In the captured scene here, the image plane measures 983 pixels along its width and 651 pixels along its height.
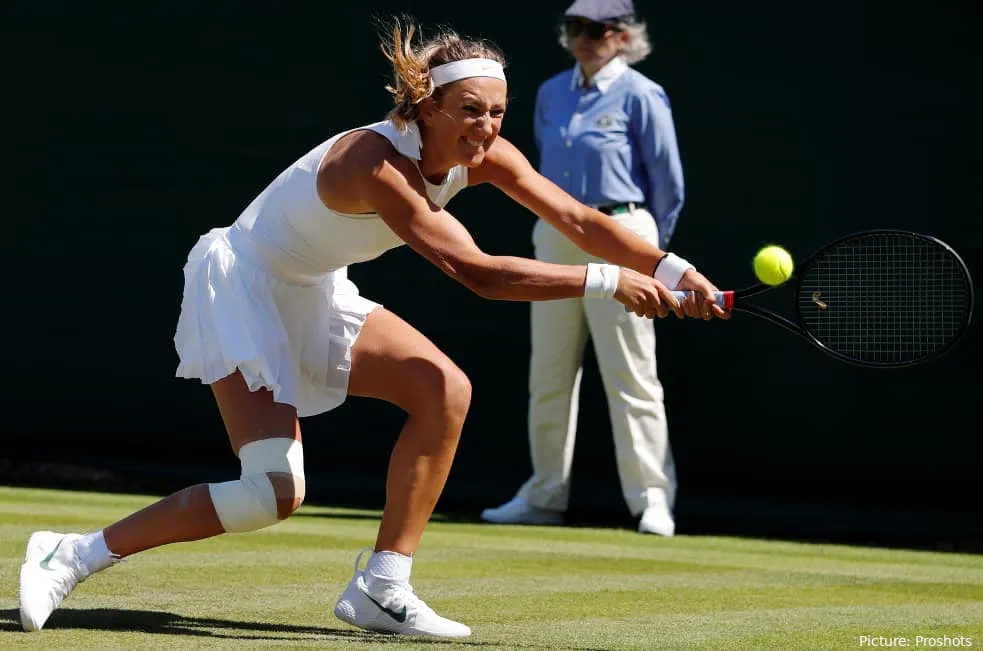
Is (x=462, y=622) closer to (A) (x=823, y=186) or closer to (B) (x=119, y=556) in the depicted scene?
(B) (x=119, y=556)

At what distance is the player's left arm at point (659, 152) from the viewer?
6.86 m

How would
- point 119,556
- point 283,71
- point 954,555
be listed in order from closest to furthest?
point 119,556 < point 954,555 < point 283,71

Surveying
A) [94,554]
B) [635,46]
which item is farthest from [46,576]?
[635,46]

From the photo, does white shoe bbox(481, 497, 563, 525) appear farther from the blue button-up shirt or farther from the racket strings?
the racket strings

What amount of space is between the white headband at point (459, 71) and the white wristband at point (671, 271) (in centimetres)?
64

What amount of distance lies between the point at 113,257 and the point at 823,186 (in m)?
3.77

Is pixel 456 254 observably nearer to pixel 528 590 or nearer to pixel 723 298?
pixel 723 298

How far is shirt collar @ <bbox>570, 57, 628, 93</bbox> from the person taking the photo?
6938mm

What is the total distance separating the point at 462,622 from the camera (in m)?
4.28

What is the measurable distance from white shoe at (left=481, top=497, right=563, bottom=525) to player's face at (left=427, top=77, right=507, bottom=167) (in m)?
3.43

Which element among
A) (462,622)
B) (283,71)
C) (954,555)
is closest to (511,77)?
(283,71)

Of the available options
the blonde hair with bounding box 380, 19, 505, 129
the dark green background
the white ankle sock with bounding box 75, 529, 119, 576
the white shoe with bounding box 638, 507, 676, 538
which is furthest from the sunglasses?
the white ankle sock with bounding box 75, 529, 119, 576

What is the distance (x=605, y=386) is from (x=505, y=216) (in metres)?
1.38

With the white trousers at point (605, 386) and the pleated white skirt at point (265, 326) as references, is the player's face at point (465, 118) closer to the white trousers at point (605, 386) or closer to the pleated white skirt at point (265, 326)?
the pleated white skirt at point (265, 326)
